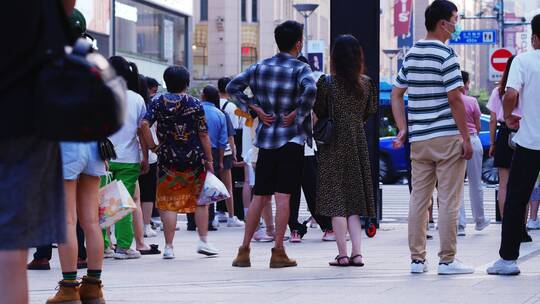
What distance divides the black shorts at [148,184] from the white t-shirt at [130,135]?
2.01m

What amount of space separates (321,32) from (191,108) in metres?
79.0

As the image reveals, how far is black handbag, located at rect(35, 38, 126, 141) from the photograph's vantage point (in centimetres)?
360

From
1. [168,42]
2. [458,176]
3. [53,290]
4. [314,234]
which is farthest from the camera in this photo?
[168,42]

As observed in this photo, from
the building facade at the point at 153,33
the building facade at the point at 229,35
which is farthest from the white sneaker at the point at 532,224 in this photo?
the building facade at the point at 229,35

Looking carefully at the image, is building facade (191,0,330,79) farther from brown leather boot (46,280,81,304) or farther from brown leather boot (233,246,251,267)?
brown leather boot (46,280,81,304)

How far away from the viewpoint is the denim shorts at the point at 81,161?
7043 millimetres

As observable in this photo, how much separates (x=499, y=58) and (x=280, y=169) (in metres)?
25.2

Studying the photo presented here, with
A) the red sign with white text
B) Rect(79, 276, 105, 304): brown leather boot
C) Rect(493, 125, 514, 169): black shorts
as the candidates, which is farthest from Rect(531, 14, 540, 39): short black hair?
the red sign with white text

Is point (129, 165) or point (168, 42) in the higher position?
point (168, 42)

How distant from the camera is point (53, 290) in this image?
813cm

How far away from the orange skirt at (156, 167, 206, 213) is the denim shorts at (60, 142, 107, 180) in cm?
328

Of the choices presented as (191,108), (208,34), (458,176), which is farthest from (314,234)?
(208,34)

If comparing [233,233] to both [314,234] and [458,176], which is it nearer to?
[314,234]

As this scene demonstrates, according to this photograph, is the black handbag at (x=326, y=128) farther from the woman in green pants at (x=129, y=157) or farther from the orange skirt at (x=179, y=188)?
the woman in green pants at (x=129, y=157)
